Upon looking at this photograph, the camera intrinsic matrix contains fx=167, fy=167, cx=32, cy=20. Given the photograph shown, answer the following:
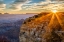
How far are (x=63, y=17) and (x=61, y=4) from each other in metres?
0.20

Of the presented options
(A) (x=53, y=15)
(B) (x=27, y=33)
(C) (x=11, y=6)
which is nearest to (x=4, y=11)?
(C) (x=11, y=6)

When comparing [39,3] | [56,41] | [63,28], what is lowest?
[56,41]

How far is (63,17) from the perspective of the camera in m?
2.42

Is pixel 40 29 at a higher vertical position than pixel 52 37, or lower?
higher

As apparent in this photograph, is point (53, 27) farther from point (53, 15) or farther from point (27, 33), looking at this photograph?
point (27, 33)

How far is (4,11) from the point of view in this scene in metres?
2.46

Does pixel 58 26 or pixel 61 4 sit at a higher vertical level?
pixel 61 4

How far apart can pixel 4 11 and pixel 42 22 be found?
1.92 feet

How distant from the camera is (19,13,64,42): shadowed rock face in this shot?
234cm

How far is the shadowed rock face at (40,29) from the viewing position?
2338 mm

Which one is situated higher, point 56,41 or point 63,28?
point 63,28

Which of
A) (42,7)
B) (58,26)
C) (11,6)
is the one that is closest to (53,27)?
(58,26)

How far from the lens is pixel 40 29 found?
237 centimetres

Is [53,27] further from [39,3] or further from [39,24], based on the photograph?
[39,3]
